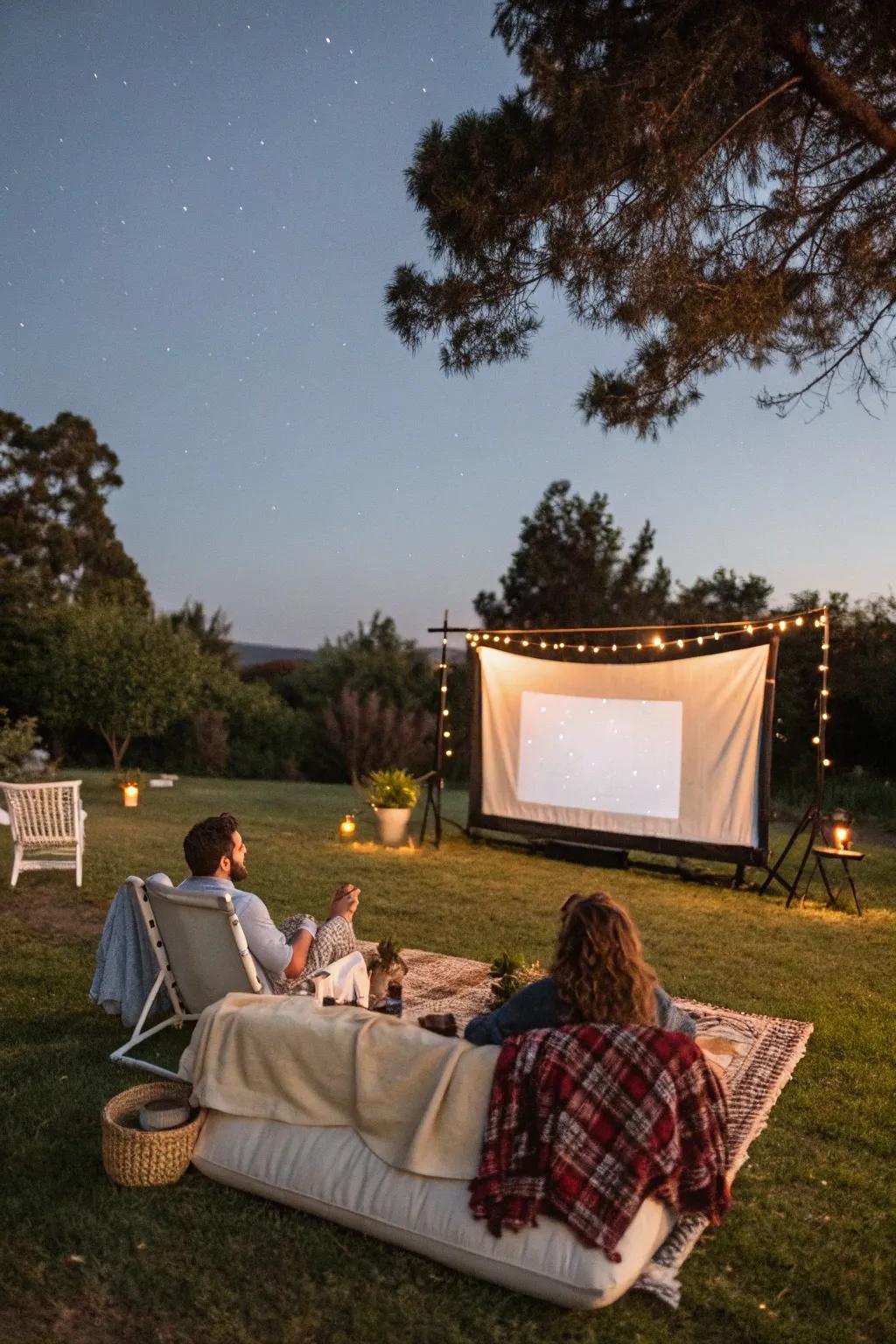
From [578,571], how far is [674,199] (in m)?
15.3

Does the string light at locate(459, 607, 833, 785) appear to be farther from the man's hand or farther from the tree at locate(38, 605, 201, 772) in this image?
the tree at locate(38, 605, 201, 772)

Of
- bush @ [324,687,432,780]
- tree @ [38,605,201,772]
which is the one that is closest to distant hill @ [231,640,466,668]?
bush @ [324,687,432,780]

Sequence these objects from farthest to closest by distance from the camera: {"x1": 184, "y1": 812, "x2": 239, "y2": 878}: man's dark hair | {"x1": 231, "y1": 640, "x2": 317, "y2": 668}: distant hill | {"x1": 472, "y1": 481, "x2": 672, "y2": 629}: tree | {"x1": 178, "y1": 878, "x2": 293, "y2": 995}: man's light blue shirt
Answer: {"x1": 231, "y1": 640, "x2": 317, "y2": 668}: distant hill, {"x1": 472, "y1": 481, "x2": 672, "y2": 629}: tree, {"x1": 184, "y1": 812, "x2": 239, "y2": 878}: man's dark hair, {"x1": 178, "y1": 878, "x2": 293, "y2": 995}: man's light blue shirt

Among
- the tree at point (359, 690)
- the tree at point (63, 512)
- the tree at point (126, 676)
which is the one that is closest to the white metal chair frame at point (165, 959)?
the tree at point (126, 676)

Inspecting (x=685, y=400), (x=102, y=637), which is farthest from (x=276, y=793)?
(x=685, y=400)

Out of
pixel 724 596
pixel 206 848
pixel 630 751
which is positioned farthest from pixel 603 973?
pixel 724 596

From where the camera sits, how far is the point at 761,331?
5.13 meters

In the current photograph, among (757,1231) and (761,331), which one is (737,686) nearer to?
(761,331)

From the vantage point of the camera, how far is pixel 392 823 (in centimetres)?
1059

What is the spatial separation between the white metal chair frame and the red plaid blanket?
1464mm

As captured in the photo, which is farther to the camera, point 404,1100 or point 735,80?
point 735,80

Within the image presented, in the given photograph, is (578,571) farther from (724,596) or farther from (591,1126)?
(591,1126)

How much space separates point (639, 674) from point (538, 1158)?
305 inches

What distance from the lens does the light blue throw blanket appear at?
4.48 m
